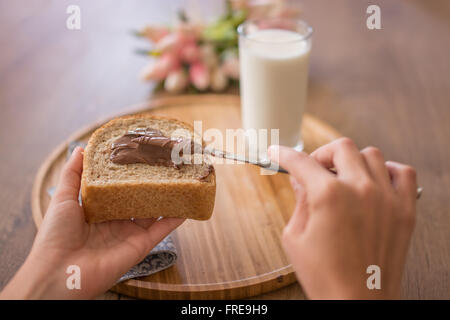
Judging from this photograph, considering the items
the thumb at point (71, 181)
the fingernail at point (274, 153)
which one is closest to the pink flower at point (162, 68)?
the thumb at point (71, 181)

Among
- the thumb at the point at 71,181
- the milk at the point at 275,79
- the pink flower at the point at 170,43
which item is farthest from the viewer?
the pink flower at the point at 170,43

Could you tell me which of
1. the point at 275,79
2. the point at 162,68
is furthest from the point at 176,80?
the point at 275,79

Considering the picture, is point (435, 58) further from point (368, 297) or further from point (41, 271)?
point (41, 271)

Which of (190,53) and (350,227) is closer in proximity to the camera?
(350,227)

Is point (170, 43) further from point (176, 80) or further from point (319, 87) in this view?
point (319, 87)

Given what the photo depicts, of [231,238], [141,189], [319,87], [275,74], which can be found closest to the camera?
[141,189]

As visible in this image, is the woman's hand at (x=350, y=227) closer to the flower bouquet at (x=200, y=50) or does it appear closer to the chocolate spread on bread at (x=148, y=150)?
the chocolate spread on bread at (x=148, y=150)

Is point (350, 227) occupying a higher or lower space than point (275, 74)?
lower
